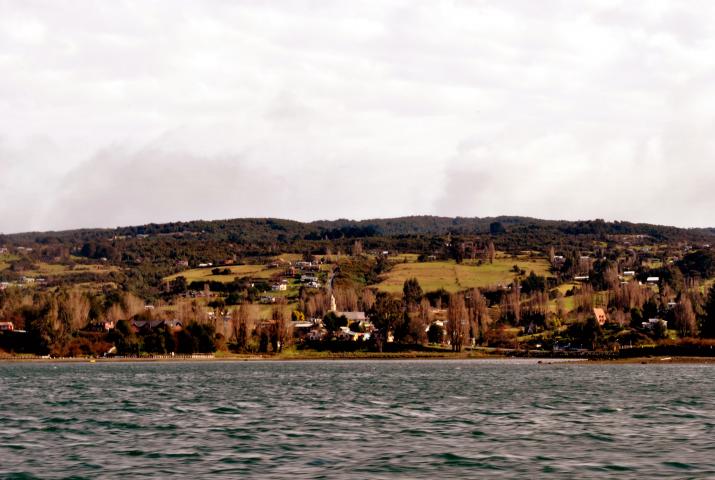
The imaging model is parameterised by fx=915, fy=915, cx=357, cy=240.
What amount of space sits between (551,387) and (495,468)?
54570 millimetres

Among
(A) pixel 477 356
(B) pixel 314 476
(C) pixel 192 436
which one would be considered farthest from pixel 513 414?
(A) pixel 477 356

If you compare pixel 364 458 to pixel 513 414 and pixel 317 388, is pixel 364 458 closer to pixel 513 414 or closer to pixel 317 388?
pixel 513 414

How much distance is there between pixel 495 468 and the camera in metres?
38.5

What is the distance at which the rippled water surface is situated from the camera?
128 feet

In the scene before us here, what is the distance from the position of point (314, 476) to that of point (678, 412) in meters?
34.9

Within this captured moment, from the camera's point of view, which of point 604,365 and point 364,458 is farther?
point 604,365

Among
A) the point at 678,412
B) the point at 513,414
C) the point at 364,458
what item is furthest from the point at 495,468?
the point at 678,412

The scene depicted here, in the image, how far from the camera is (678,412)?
62281 mm

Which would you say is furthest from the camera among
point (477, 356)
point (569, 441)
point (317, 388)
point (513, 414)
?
point (477, 356)

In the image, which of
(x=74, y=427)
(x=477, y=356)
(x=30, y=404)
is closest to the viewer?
(x=74, y=427)

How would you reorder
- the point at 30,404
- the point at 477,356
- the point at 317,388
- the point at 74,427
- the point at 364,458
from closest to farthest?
the point at 364,458, the point at 74,427, the point at 30,404, the point at 317,388, the point at 477,356

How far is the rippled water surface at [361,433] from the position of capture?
3891 centimetres

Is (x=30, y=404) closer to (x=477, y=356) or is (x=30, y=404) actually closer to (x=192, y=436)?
(x=192, y=436)

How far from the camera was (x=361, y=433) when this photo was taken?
50.3m
